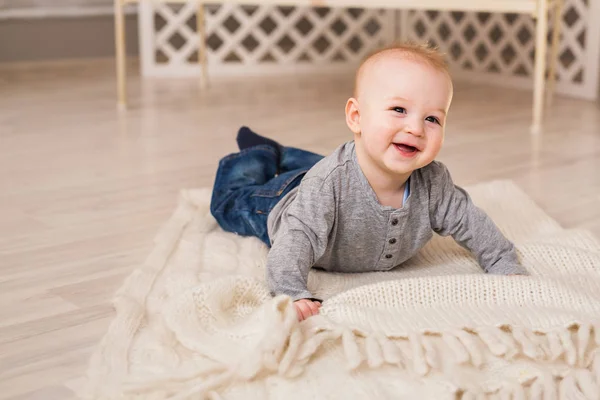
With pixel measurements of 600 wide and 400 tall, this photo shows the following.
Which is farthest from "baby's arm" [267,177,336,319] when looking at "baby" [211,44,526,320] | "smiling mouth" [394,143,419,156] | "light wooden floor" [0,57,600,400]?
"light wooden floor" [0,57,600,400]

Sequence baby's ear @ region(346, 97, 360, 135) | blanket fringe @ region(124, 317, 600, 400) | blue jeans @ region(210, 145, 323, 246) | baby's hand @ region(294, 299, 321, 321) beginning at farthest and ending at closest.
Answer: blue jeans @ region(210, 145, 323, 246) → baby's ear @ region(346, 97, 360, 135) → baby's hand @ region(294, 299, 321, 321) → blanket fringe @ region(124, 317, 600, 400)

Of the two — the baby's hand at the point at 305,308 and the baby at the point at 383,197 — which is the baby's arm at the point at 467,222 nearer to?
the baby at the point at 383,197

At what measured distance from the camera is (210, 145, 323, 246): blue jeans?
1.28m

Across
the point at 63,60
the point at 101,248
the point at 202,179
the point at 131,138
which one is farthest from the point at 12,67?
the point at 101,248

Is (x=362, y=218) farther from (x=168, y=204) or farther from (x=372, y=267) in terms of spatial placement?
(x=168, y=204)

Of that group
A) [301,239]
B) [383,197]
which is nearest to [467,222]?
[383,197]

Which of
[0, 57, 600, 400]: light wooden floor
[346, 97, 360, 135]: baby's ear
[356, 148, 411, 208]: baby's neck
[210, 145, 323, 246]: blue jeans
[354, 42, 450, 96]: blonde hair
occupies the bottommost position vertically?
[0, 57, 600, 400]: light wooden floor

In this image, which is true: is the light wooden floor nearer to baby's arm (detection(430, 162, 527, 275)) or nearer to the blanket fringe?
the blanket fringe

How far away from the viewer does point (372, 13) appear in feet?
11.1

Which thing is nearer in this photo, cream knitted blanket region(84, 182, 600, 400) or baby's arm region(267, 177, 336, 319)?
cream knitted blanket region(84, 182, 600, 400)

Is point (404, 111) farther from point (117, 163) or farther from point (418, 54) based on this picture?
point (117, 163)

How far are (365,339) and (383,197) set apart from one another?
10.1 inches

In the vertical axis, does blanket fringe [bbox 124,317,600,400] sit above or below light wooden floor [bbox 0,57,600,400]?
above

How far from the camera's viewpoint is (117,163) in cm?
186
